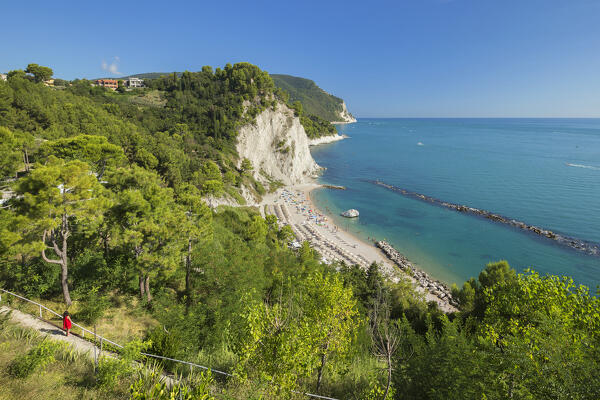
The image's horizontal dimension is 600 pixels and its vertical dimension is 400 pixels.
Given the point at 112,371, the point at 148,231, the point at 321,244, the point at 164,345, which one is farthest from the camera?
the point at 321,244

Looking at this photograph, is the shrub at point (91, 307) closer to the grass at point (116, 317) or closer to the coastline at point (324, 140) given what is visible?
the grass at point (116, 317)

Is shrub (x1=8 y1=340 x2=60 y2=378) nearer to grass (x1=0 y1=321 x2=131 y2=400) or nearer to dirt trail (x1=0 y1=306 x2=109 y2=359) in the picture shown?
grass (x1=0 y1=321 x2=131 y2=400)

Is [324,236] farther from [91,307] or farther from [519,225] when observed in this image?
[519,225]

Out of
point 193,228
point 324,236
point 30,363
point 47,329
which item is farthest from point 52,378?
point 324,236

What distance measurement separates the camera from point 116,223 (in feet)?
49.4

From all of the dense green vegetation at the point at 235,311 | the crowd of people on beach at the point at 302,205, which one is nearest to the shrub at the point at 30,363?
the dense green vegetation at the point at 235,311

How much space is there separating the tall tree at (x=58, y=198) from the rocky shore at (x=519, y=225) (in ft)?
202

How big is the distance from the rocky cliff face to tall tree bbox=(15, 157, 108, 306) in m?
54.8

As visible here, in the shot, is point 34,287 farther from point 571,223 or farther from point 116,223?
point 571,223

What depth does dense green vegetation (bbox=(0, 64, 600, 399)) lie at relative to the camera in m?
7.18

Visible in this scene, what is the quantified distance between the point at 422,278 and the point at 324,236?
17092mm

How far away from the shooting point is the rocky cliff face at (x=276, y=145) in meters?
69.4

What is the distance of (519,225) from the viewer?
4997 cm

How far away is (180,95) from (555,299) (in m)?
87.4
